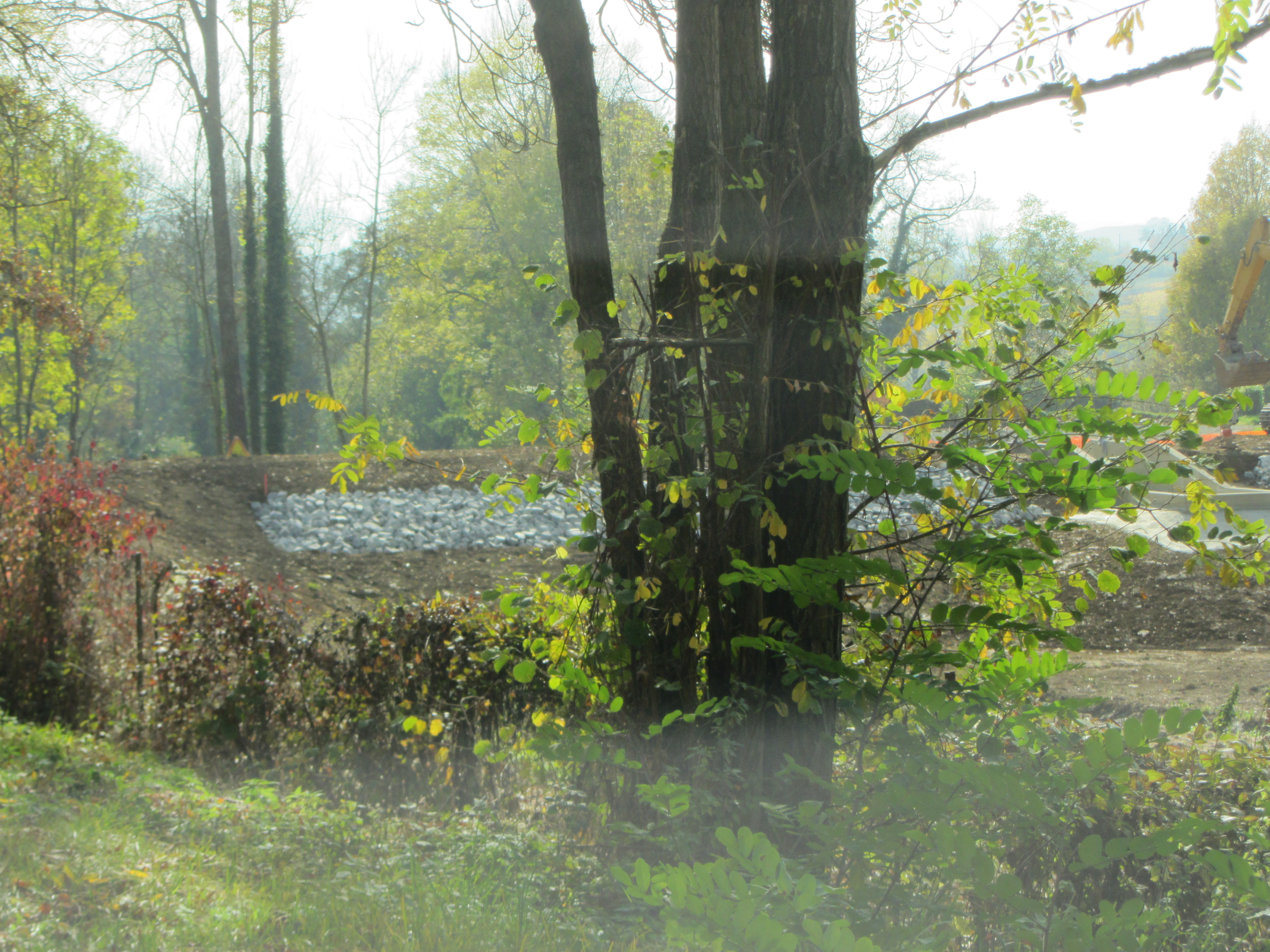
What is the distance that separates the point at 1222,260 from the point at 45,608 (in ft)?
135

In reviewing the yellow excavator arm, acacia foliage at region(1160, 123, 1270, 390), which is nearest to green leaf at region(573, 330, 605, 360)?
the yellow excavator arm

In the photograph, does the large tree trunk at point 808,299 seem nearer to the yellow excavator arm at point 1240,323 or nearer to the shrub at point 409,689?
the shrub at point 409,689

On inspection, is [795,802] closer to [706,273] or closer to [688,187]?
[706,273]

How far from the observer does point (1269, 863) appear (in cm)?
283

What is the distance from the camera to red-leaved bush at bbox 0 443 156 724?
5.53 m

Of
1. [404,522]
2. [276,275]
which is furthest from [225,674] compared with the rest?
[276,275]

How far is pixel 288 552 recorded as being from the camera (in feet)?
38.9

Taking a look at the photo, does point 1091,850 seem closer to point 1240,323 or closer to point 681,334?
point 681,334

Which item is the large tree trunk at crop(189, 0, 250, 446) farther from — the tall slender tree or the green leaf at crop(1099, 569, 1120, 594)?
the green leaf at crop(1099, 569, 1120, 594)

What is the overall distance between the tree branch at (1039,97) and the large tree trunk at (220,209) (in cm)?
1938

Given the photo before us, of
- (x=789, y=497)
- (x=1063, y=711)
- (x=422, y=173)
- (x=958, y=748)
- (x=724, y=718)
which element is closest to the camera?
(x=1063, y=711)

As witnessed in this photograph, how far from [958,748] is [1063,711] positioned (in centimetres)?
33

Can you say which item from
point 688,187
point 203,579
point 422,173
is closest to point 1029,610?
point 688,187

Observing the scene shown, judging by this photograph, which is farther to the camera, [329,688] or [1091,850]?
[329,688]
